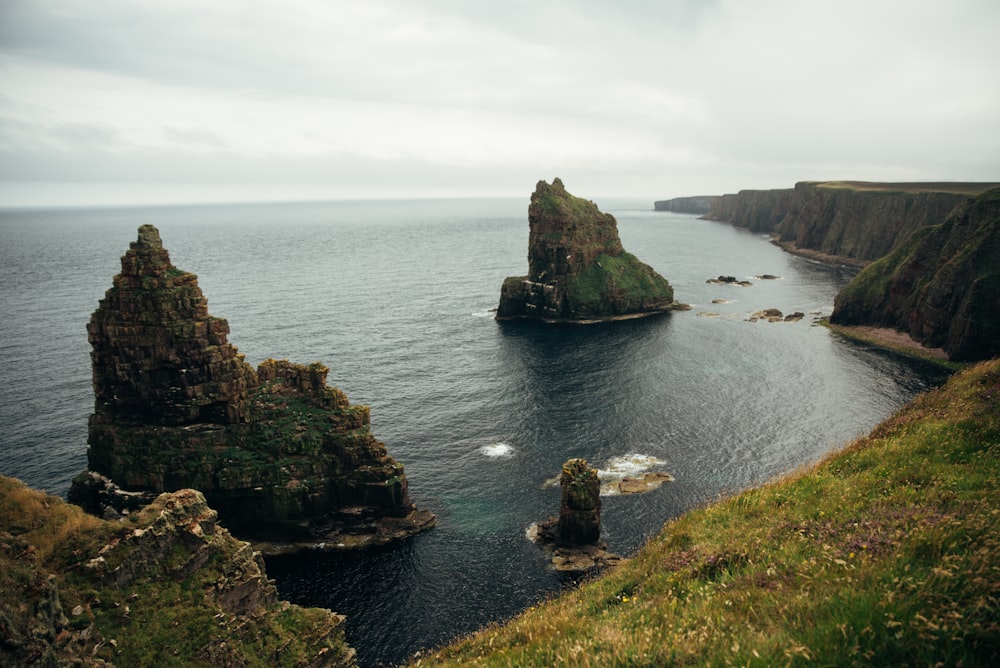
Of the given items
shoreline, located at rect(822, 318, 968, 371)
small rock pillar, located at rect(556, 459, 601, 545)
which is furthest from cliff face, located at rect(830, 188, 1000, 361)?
small rock pillar, located at rect(556, 459, 601, 545)

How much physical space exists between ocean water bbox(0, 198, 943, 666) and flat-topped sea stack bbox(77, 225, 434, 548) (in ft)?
A: 14.6

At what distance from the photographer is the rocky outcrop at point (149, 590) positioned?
25.4 metres

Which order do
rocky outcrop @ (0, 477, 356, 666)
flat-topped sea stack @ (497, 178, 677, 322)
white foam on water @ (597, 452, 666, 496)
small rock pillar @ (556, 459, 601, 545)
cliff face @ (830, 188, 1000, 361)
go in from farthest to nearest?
flat-topped sea stack @ (497, 178, 677, 322), cliff face @ (830, 188, 1000, 361), white foam on water @ (597, 452, 666, 496), small rock pillar @ (556, 459, 601, 545), rocky outcrop @ (0, 477, 356, 666)

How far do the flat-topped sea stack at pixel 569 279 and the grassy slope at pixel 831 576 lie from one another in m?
105

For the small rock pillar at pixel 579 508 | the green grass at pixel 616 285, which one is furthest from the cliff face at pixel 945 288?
the small rock pillar at pixel 579 508

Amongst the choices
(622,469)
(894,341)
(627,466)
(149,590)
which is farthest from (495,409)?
(894,341)

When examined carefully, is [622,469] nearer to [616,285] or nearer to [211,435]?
[211,435]

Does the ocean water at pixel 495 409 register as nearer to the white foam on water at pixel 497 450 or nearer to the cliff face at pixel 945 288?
the white foam on water at pixel 497 450

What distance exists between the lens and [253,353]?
10494cm

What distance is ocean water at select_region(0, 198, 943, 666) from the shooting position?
50.0 m

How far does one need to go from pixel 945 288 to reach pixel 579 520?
89.6 metres

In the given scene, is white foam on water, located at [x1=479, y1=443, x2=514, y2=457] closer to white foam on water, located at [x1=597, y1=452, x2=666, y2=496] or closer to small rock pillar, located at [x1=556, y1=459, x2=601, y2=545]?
white foam on water, located at [x1=597, y1=452, x2=666, y2=496]

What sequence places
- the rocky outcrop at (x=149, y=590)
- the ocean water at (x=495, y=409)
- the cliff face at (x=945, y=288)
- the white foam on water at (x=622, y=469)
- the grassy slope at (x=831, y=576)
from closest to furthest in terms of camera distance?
the grassy slope at (x=831, y=576) < the rocky outcrop at (x=149, y=590) < the ocean water at (x=495, y=409) < the white foam on water at (x=622, y=469) < the cliff face at (x=945, y=288)

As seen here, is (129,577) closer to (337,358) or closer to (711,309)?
(337,358)
